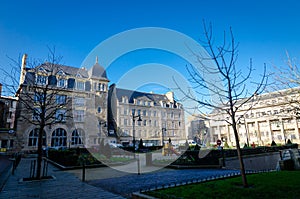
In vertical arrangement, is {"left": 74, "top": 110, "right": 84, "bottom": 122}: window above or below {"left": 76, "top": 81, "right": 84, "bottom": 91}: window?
below

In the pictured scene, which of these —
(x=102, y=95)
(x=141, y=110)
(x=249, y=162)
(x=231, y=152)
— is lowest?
(x=249, y=162)

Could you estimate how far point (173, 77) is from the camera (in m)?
7.27

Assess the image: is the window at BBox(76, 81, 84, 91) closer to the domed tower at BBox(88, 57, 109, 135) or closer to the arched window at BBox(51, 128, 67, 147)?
the domed tower at BBox(88, 57, 109, 135)

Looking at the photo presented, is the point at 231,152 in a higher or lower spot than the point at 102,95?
lower

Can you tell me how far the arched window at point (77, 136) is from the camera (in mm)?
38000

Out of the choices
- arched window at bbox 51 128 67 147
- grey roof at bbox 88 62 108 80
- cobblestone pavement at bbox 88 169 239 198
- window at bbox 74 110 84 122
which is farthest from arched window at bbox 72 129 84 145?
cobblestone pavement at bbox 88 169 239 198

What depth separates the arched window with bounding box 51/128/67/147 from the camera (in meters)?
35.7

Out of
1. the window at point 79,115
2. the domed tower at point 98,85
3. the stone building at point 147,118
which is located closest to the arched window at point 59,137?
the window at point 79,115

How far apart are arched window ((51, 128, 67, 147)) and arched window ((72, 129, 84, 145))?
173 centimetres

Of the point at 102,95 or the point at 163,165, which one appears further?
the point at 102,95

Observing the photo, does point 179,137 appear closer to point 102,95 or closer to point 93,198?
point 93,198

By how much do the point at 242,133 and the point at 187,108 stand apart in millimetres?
61874

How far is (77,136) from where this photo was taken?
38469mm

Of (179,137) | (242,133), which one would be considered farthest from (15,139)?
(242,133)
